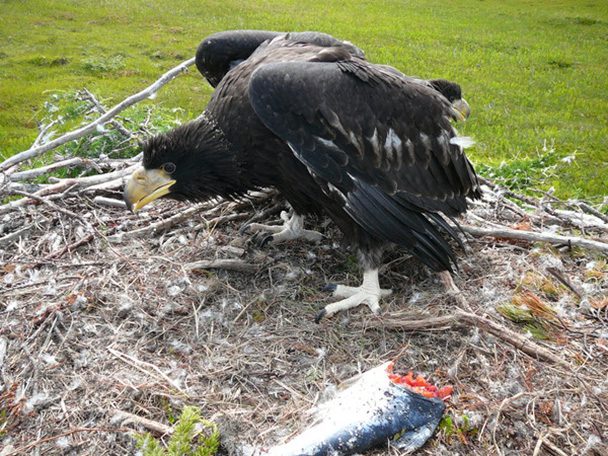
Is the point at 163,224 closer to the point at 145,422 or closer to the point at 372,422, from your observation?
the point at 145,422

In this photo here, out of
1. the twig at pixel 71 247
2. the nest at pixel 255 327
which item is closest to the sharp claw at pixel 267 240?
the nest at pixel 255 327

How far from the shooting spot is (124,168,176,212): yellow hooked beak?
10.5 feet

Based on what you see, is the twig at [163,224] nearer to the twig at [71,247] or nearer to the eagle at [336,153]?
the twig at [71,247]

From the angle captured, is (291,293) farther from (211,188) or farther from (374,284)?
(211,188)

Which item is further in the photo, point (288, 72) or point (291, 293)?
point (291, 293)

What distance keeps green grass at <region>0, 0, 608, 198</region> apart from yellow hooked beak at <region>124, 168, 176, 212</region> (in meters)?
2.36

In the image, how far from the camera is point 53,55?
11.0m

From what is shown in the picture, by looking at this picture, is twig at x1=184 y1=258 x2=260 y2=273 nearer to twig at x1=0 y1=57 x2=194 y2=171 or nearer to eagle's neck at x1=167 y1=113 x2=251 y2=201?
eagle's neck at x1=167 y1=113 x2=251 y2=201

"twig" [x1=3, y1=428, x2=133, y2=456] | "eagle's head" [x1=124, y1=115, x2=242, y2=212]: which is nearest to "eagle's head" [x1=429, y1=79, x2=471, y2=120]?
"eagle's head" [x1=124, y1=115, x2=242, y2=212]

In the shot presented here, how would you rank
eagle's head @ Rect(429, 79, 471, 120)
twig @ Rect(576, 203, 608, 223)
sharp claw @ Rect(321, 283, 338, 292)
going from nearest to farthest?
sharp claw @ Rect(321, 283, 338, 292)
twig @ Rect(576, 203, 608, 223)
eagle's head @ Rect(429, 79, 471, 120)

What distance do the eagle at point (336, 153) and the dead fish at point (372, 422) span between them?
2.62 feet

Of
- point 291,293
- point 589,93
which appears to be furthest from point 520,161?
point 589,93

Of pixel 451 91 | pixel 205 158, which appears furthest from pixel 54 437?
pixel 451 91

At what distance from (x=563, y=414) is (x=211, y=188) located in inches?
94.1
